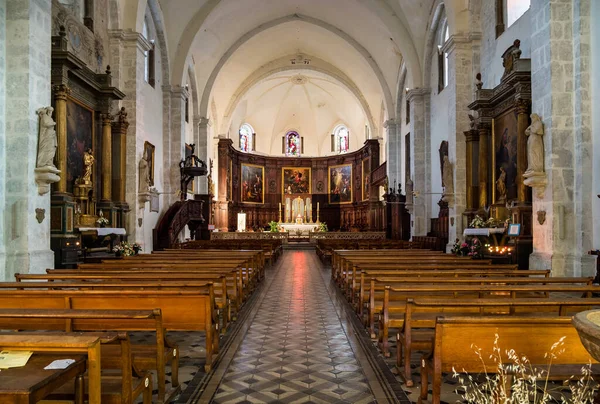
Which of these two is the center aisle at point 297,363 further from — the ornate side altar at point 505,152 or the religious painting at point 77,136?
the religious painting at point 77,136

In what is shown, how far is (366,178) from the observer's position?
3406cm

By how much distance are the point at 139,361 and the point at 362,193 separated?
3138 centimetres

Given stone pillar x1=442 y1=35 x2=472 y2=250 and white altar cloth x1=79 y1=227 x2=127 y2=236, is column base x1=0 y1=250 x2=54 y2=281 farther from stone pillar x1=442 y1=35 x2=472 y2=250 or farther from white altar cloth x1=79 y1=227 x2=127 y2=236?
stone pillar x1=442 y1=35 x2=472 y2=250

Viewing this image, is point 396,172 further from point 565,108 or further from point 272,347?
point 272,347

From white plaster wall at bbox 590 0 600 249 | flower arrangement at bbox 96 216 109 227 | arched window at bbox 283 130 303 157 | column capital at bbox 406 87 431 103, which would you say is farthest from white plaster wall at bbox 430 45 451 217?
arched window at bbox 283 130 303 157

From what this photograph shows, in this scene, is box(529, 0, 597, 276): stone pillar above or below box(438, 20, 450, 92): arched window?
below

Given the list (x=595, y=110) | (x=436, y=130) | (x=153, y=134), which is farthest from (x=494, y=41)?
(x=153, y=134)

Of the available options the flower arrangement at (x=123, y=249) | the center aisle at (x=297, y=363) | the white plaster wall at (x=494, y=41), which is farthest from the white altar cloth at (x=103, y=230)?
the white plaster wall at (x=494, y=41)

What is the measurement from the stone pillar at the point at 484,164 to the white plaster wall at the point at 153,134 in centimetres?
1095

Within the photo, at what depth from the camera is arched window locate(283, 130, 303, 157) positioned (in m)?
40.1

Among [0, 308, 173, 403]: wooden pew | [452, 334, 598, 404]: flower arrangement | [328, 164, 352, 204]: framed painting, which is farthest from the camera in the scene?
[328, 164, 352, 204]: framed painting

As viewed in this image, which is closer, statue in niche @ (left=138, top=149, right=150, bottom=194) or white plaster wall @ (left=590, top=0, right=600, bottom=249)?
white plaster wall @ (left=590, top=0, right=600, bottom=249)

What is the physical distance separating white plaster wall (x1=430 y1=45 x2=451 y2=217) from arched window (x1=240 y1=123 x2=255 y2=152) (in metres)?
19.0

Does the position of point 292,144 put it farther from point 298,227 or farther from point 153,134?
point 153,134
